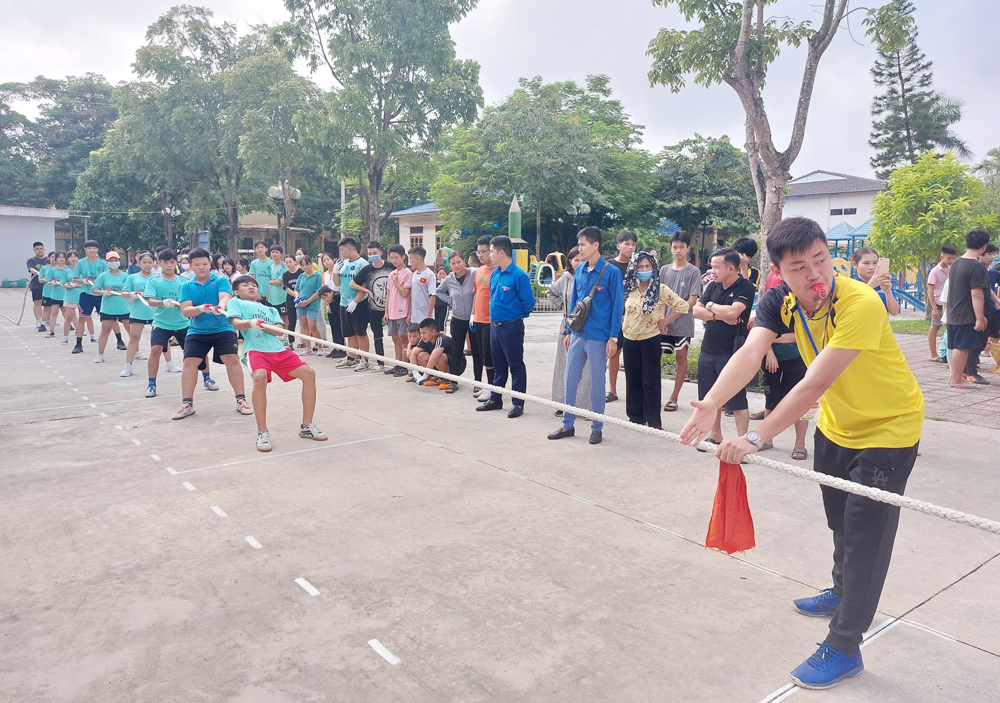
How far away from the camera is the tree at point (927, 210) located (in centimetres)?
1308

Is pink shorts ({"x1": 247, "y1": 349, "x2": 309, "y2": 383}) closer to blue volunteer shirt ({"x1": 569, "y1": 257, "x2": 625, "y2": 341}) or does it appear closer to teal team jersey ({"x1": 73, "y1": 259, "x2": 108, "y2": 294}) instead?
blue volunteer shirt ({"x1": 569, "y1": 257, "x2": 625, "y2": 341})

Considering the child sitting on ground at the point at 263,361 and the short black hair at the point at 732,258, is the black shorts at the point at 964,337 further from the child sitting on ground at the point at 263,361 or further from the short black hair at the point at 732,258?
the child sitting on ground at the point at 263,361

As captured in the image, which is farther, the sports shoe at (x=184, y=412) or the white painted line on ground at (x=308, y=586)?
the sports shoe at (x=184, y=412)

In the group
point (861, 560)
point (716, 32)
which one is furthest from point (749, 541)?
point (716, 32)

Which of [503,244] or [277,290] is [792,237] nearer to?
[503,244]

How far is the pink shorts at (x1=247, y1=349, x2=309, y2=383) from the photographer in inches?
229

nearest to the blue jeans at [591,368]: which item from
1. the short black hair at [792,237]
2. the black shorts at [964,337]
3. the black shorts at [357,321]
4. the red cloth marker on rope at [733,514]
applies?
the red cloth marker on rope at [733,514]

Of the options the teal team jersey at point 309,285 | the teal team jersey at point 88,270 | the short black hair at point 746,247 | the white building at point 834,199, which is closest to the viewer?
the short black hair at point 746,247

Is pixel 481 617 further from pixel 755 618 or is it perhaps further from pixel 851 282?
pixel 851 282

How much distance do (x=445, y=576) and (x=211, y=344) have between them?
4.58 meters

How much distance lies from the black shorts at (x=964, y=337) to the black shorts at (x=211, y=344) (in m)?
7.91

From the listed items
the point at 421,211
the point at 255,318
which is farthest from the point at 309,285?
the point at 421,211

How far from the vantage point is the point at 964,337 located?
8.09m

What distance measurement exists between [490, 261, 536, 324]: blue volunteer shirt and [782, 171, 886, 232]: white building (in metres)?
36.5
